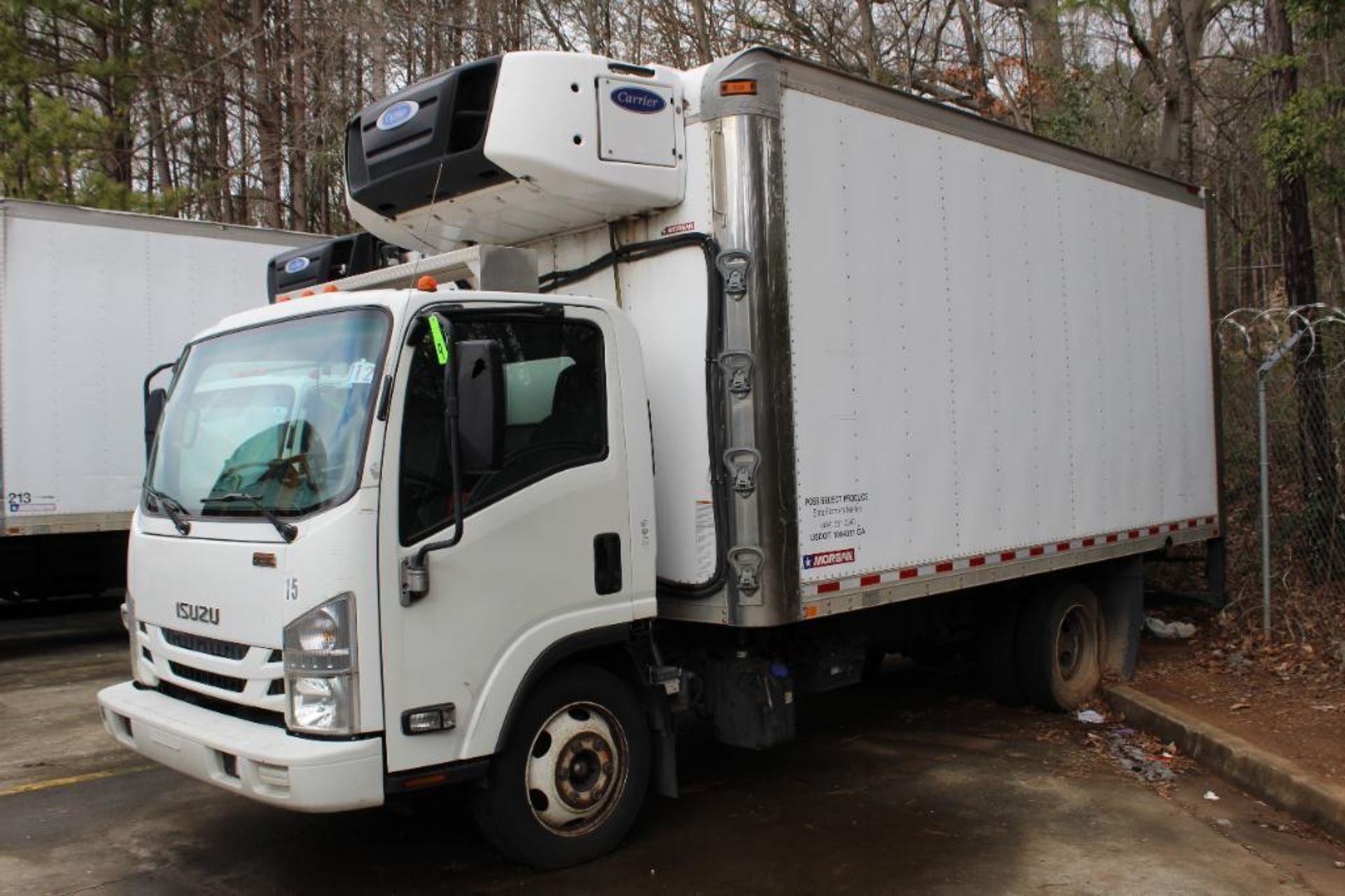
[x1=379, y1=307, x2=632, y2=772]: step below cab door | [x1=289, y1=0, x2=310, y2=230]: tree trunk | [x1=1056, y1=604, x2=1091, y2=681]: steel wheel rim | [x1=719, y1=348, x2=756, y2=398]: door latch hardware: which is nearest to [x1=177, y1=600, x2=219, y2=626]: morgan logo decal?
[x1=379, y1=307, x2=632, y2=772]: step below cab door

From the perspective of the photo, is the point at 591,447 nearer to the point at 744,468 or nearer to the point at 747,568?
the point at 744,468

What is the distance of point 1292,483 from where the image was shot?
1013cm

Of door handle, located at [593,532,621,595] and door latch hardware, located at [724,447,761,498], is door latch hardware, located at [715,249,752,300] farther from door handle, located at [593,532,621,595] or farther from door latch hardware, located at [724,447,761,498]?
door handle, located at [593,532,621,595]

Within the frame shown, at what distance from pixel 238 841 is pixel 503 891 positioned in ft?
4.90

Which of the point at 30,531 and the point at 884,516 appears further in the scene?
the point at 30,531

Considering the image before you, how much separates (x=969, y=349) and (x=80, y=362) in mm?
7818

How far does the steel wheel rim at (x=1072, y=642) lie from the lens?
7711 millimetres

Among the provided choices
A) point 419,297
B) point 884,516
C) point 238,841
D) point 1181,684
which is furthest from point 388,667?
point 1181,684

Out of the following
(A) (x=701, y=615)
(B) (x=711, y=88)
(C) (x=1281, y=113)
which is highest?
(C) (x=1281, y=113)

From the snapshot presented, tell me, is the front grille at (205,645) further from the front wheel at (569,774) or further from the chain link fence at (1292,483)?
the chain link fence at (1292,483)

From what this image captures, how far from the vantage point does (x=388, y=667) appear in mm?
4105

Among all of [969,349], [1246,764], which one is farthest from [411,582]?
[1246,764]

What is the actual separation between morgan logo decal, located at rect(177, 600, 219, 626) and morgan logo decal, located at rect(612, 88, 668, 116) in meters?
2.81

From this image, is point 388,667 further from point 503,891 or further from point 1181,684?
point 1181,684
